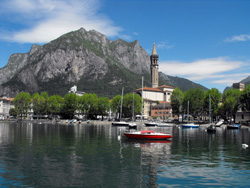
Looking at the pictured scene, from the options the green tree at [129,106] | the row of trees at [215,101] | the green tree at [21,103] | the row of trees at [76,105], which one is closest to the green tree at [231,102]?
the row of trees at [215,101]

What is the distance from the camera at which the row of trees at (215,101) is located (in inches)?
5151

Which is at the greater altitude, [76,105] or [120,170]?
[76,105]

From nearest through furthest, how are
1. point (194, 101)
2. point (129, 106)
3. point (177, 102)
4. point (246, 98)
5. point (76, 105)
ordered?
point (246, 98), point (194, 101), point (177, 102), point (129, 106), point (76, 105)

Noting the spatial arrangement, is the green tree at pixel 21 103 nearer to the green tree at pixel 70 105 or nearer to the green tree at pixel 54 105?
the green tree at pixel 54 105

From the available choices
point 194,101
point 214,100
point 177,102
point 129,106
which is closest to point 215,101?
point 214,100

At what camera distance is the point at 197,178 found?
2355cm

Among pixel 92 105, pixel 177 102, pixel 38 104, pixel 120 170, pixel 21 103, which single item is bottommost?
pixel 120 170

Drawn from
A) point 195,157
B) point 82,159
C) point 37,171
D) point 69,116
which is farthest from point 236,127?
point 69,116

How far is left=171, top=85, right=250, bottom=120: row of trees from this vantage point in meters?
131

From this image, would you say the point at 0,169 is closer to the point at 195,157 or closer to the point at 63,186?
the point at 63,186

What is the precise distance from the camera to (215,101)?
143750mm

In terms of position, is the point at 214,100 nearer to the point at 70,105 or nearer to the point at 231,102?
the point at 231,102

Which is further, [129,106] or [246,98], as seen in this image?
[129,106]

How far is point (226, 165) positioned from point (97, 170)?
47.1 ft
